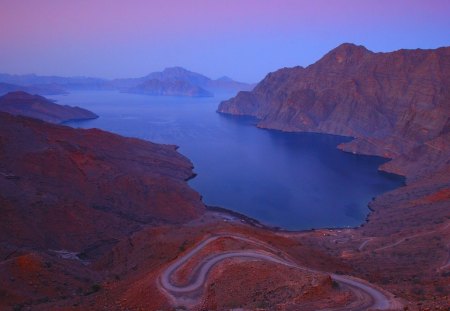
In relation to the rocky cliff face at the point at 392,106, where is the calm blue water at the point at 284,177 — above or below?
below

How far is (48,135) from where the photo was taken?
3580 inches

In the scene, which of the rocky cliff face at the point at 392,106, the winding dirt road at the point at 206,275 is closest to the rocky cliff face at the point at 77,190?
the winding dirt road at the point at 206,275

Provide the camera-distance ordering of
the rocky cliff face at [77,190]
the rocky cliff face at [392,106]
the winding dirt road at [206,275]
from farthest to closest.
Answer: the rocky cliff face at [392,106] < the rocky cliff face at [77,190] < the winding dirt road at [206,275]

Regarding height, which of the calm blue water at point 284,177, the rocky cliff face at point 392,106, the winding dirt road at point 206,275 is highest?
the rocky cliff face at point 392,106

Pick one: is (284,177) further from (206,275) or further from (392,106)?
(392,106)

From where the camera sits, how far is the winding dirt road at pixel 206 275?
1184 inches

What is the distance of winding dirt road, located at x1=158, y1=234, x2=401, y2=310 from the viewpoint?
30.1 meters

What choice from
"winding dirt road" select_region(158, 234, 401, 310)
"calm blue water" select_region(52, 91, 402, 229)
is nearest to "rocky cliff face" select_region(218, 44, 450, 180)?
"calm blue water" select_region(52, 91, 402, 229)

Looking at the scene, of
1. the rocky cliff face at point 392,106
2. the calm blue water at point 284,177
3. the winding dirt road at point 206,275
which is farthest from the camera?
the rocky cliff face at point 392,106

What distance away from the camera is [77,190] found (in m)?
76.9

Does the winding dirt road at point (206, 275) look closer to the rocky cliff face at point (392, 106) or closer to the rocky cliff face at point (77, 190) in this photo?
the rocky cliff face at point (77, 190)

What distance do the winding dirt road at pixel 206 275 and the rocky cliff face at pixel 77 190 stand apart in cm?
2038

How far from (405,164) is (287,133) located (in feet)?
264

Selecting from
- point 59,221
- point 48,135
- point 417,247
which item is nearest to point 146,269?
point 59,221
